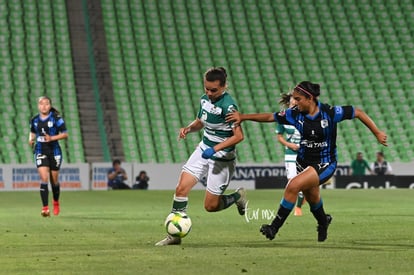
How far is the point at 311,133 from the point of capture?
11.0 m

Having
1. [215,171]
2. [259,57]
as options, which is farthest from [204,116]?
[259,57]

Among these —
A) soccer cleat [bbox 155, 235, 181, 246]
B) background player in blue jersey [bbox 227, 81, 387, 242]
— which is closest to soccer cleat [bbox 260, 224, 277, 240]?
background player in blue jersey [bbox 227, 81, 387, 242]

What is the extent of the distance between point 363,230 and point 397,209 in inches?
236

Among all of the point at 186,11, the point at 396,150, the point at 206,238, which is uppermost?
the point at 186,11

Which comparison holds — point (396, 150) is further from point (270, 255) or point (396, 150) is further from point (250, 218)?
point (270, 255)

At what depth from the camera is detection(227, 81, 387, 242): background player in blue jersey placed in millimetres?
10945

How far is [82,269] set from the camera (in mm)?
8672

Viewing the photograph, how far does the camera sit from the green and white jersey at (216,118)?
38.7 feet

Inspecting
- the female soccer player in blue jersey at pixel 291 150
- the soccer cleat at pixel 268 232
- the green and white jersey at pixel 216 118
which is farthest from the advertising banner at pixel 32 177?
the soccer cleat at pixel 268 232

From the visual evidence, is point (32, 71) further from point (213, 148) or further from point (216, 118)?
point (213, 148)

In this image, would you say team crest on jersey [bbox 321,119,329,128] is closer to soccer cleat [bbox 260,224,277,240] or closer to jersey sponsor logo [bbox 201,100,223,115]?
soccer cleat [bbox 260,224,277,240]

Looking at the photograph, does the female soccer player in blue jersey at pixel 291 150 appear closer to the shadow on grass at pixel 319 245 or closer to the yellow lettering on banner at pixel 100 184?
the shadow on grass at pixel 319 245

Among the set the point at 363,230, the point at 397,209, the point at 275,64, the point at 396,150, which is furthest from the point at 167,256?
the point at 275,64

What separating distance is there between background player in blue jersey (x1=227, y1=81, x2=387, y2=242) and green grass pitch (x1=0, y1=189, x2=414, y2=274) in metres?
0.62
